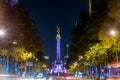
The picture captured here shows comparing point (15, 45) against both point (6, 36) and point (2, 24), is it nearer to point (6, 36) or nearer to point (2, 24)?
point (6, 36)

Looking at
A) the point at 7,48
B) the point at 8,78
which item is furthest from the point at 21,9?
the point at 8,78

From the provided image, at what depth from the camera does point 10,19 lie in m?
79.9

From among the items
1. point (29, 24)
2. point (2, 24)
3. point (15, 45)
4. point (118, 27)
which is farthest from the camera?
point (29, 24)

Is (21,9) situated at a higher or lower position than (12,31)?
higher

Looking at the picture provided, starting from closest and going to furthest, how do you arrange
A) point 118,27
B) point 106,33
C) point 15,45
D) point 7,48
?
point 118,27 → point 106,33 → point 7,48 → point 15,45

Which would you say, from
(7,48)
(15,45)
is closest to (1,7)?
(7,48)

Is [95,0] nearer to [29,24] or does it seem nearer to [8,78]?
[29,24]

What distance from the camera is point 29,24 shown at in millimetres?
118062

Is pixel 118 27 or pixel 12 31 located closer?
pixel 118 27

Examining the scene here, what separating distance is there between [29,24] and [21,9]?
19.4 m

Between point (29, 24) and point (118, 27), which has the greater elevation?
point (29, 24)

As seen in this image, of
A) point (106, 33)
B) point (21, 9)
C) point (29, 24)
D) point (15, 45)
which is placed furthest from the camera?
point (29, 24)

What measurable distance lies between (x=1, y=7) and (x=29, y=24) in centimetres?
5201

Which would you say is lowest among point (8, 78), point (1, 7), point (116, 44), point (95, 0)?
point (8, 78)
